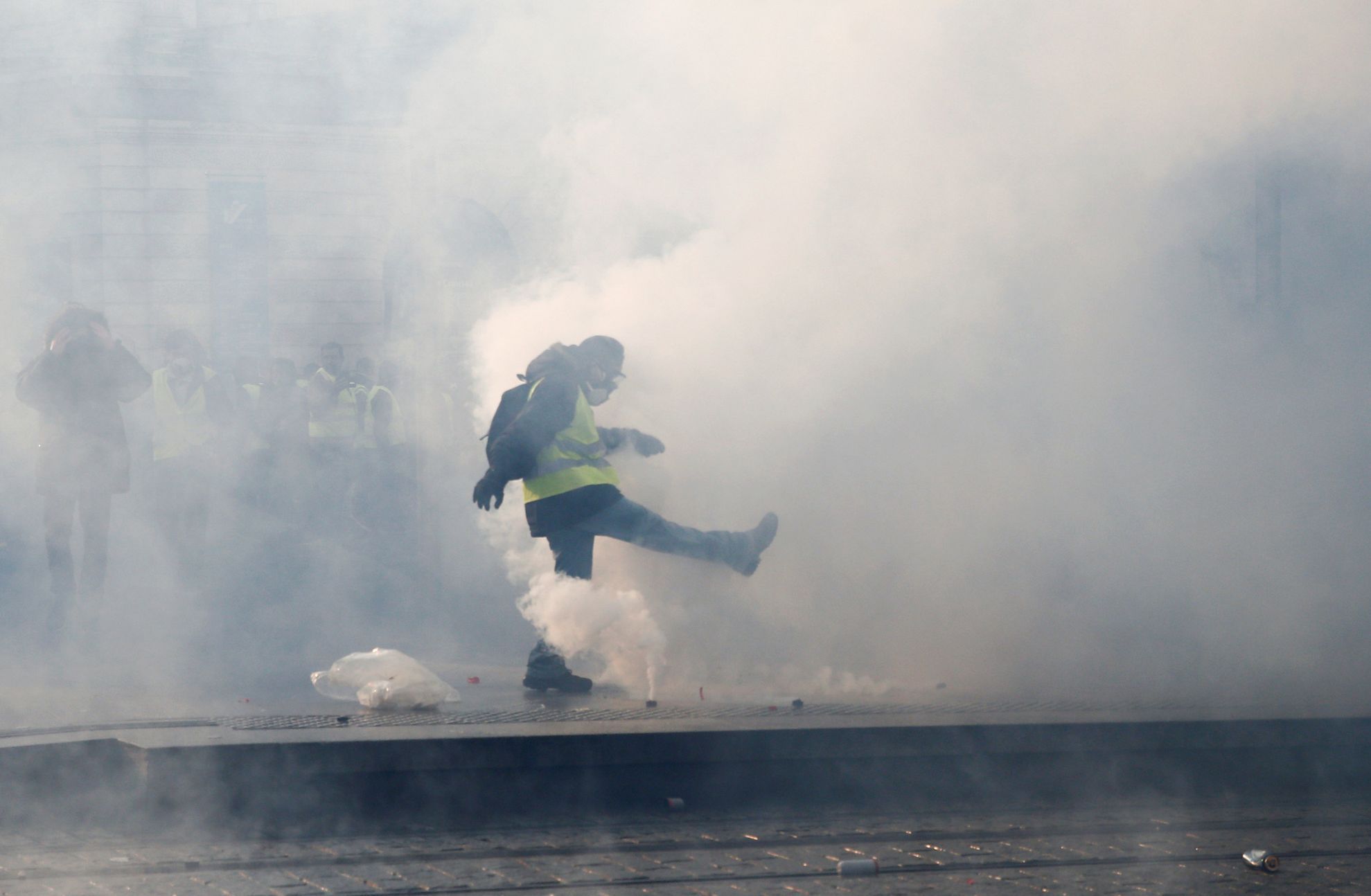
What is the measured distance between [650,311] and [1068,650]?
1.84 metres

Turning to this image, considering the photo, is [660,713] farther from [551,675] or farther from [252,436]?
[252,436]

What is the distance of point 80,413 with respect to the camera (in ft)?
20.7

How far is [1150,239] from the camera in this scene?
588 centimetres

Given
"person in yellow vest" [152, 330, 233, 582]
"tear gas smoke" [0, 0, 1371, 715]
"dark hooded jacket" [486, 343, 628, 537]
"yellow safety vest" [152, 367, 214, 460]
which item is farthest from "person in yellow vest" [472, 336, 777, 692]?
"yellow safety vest" [152, 367, 214, 460]

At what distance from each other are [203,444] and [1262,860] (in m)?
5.43

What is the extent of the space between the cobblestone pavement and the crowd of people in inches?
116

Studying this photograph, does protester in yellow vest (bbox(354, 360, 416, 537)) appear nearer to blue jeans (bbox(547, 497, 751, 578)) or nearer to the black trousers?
the black trousers

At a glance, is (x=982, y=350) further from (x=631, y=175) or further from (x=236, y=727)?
(x=236, y=727)

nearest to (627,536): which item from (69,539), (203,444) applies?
(69,539)

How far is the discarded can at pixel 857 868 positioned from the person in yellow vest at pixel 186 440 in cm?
467

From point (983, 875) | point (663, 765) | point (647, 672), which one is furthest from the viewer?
point (647, 672)

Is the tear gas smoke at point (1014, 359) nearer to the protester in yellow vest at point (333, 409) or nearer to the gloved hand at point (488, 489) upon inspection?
the gloved hand at point (488, 489)

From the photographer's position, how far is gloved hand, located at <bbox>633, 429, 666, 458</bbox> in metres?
5.27

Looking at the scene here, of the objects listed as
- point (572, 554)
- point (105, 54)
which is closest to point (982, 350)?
point (572, 554)
